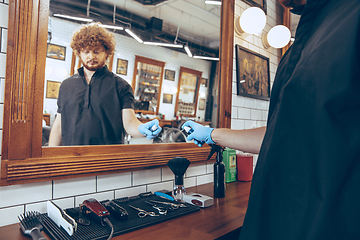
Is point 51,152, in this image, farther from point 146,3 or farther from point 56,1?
point 146,3

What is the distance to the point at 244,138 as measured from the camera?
3.66 feet

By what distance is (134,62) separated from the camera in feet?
4.63

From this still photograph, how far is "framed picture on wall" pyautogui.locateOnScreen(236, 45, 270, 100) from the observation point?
7.18ft

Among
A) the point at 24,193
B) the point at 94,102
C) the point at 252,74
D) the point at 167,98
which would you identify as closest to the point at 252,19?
the point at 252,74

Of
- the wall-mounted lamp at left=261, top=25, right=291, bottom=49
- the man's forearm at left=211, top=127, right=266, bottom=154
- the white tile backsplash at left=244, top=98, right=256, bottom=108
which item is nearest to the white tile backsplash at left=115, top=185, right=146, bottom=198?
the man's forearm at left=211, top=127, right=266, bottom=154

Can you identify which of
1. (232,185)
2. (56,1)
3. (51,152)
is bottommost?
(232,185)

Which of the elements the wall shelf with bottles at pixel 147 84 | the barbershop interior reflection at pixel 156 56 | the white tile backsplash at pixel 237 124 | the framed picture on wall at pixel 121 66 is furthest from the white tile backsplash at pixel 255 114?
the framed picture on wall at pixel 121 66

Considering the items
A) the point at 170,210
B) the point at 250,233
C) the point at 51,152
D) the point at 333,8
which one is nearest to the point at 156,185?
the point at 170,210

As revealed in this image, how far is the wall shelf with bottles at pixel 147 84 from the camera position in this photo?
1466 mm

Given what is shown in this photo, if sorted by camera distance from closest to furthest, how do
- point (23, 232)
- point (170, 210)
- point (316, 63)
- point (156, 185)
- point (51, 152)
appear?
point (316, 63) → point (23, 232) → point (51, 152) → point (170, 210) → point (156, 185)

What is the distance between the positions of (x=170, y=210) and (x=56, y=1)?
3.70ft

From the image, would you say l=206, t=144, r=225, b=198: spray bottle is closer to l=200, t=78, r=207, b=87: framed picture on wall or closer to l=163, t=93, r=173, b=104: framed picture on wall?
l=163, t=93, r=173, b=104: framed picture on wall

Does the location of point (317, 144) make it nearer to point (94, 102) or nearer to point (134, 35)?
point (94, 102)

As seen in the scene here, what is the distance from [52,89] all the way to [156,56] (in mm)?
769
